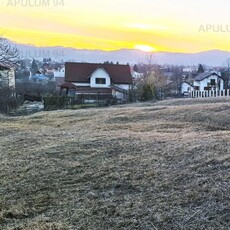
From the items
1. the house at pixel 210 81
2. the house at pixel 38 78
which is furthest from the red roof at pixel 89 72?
the house at pixel 38 78

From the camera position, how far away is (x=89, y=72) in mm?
40344

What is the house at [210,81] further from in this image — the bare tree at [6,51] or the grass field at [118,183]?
the grass field at [118,183]

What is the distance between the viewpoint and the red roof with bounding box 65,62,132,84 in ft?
130

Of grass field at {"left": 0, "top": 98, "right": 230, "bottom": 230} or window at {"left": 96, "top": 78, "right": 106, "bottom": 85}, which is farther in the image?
window at {"left": 96, "top": 78, "right": 106, "bottom": 85}

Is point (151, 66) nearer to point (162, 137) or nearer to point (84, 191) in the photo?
point (162, 137)

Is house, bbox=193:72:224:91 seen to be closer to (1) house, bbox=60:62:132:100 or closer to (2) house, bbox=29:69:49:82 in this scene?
(1) house, bbox=60:62:132:100

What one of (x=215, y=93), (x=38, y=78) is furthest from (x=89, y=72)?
(x=215, y=93)

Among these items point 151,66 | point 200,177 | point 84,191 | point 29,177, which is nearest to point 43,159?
point 29,177

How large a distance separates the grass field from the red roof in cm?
3245

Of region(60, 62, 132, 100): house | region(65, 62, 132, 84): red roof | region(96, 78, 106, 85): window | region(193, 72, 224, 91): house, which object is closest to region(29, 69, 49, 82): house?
region(65, 62, 132, 84): red roof

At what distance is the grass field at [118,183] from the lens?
11.0 ft

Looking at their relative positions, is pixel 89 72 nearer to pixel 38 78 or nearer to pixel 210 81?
pixel 210 81

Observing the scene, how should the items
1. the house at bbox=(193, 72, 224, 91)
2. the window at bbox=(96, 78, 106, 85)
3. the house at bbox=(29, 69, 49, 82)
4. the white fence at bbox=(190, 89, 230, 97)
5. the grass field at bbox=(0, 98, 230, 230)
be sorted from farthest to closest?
the house at bbox=(29, 69, 49, 82) → the house at bbox=(193, 72, 224, 91) → the window at bbox=(96, 78, 106, 85) → the white fence at bbox=(190, 89, 230, 97) → the grass field at bbox=(0, 98, 230, 230)

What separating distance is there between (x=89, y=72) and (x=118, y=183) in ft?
120
